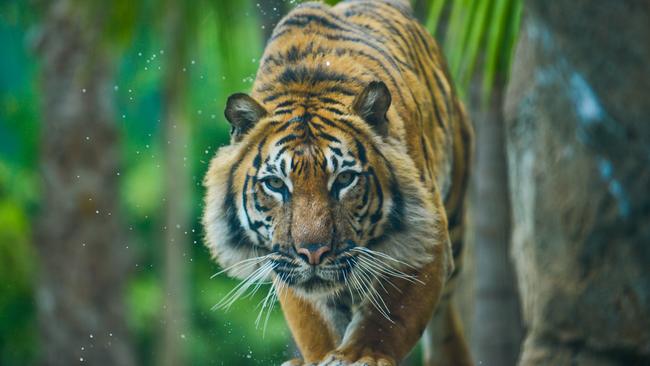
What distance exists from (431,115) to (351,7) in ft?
1.90

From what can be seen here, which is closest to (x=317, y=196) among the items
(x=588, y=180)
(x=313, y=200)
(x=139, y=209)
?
(x=313, y=200)

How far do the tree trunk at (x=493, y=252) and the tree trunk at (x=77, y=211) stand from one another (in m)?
5.33

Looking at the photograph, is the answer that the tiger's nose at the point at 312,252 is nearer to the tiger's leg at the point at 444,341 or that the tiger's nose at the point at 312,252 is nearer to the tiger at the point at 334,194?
the tiger at the point at 334,194

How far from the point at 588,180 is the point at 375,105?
959 millimetres

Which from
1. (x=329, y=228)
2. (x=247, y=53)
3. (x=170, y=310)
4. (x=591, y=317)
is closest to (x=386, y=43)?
(x=329, y=228)

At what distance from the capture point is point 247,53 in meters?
9.08

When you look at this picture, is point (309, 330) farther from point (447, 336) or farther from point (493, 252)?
point (493, 252)

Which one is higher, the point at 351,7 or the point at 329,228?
the point at 351,7

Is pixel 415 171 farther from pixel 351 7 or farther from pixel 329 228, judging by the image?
pixel 351 7

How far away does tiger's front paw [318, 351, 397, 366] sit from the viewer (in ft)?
12.0

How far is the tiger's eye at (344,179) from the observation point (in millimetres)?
3625

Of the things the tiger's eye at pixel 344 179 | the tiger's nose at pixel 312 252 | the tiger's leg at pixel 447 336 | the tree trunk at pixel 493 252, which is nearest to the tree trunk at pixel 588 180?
the tiger's leg at pixel 447 336

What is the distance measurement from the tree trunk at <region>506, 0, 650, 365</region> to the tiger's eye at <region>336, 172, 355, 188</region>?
980mm

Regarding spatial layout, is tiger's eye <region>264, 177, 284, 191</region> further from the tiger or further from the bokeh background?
the bokeh background
